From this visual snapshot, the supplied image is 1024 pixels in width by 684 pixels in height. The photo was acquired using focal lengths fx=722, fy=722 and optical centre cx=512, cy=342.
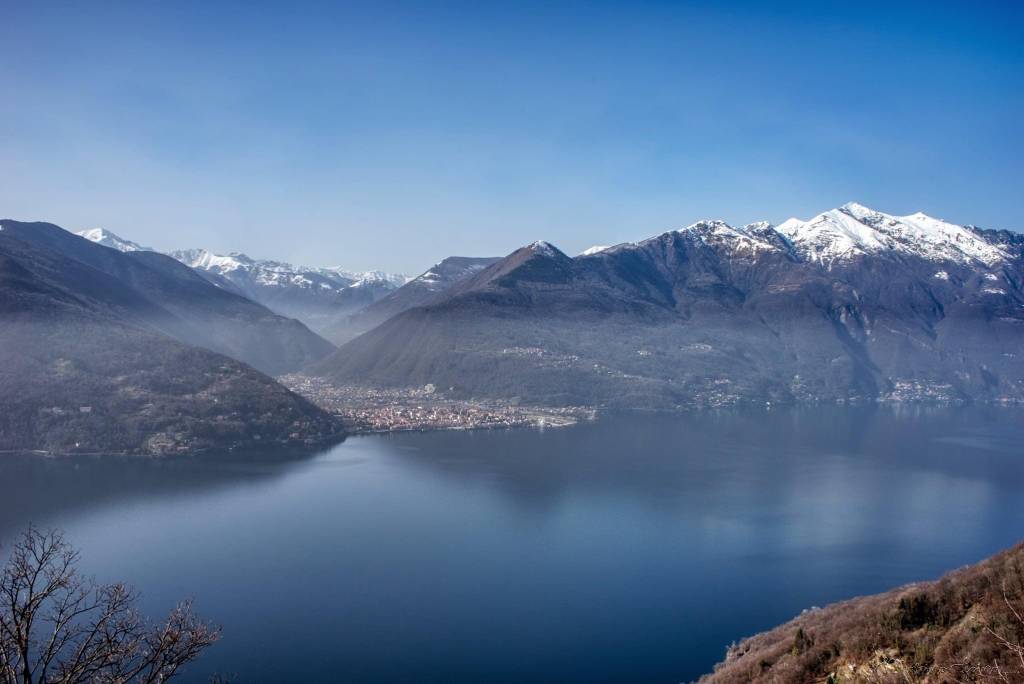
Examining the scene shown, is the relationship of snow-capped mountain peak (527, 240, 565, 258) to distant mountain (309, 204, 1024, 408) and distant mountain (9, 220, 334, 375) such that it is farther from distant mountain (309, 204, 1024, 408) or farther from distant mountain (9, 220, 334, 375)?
distant mountain (9, 220, 334, 375)

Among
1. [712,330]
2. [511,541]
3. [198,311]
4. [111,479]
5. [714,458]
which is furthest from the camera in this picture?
[198,311]

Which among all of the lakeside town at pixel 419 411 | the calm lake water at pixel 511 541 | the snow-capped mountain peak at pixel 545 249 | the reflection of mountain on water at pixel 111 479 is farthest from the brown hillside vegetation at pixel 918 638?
the snow-capped mountain peak at pixel 545 249

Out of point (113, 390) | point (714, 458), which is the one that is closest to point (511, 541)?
point (714, 458)

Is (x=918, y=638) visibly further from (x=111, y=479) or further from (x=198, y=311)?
(x=198, y=311)

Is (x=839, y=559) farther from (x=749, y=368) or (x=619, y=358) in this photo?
(x=749, y=368)

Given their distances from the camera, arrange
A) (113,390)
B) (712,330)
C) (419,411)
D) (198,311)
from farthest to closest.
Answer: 1. (198,311)
2. (712,330)
3. (419,411)
4. (113,390)

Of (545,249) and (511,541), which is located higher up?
(545,249)

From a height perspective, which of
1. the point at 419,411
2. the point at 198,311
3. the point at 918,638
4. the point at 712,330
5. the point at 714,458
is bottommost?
the point at 714,458

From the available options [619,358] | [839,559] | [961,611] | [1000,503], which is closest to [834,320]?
[619,358]
